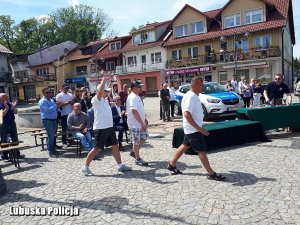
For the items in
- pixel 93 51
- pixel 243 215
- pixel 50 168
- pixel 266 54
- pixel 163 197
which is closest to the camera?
pixel 243 215

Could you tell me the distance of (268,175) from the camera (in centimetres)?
576

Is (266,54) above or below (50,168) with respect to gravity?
above

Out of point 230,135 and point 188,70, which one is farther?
point 188,70

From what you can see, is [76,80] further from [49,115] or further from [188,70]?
[49,115]

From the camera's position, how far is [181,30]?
40.0 meters

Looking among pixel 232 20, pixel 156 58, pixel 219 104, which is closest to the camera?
pixel 219 104

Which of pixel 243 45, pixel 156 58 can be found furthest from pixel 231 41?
pixel 156 58

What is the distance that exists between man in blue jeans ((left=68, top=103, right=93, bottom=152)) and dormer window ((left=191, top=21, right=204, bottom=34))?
105 ft

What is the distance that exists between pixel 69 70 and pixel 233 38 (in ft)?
97.6

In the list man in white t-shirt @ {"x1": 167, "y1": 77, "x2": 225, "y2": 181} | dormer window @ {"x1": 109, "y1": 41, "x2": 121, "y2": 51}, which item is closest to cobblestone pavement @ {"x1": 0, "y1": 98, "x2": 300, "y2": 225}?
man in white t-shirt @ {"x1": 167, "y1": 77, "x2": 225, "y2": 181}

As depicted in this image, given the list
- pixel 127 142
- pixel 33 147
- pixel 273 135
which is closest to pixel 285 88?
pixel 273 135

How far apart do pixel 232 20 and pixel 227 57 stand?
4163 millimetres

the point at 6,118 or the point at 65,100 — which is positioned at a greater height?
the point at 65,100

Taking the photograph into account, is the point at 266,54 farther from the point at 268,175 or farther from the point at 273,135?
the point at 268,175
